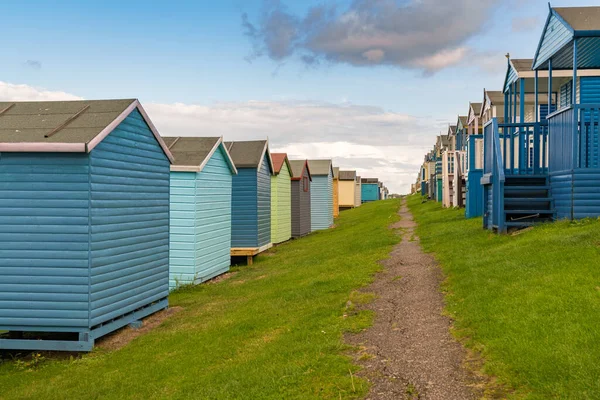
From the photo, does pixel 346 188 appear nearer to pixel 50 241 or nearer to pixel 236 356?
pixel 50 241

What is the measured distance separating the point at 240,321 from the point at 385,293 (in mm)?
2946

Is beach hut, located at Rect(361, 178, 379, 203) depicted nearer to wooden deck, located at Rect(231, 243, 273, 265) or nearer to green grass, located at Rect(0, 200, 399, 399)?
wooden deck, located at Rect(231, 243, 273, 265)

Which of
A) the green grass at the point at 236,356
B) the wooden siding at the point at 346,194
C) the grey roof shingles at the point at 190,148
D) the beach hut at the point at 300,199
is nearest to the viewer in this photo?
the green grass at the point at 236,356

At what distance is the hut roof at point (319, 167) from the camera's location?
122ft

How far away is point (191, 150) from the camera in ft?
54.9

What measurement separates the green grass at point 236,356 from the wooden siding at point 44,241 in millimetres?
917

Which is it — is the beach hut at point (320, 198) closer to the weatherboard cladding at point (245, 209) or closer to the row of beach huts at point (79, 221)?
the weatherboard cladding at point (245, 209)

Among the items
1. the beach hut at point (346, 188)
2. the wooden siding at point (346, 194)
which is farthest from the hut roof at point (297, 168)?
the wooden siding at point (346, 194)

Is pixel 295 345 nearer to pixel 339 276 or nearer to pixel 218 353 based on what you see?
pixel 218 353

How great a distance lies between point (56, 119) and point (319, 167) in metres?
28.3

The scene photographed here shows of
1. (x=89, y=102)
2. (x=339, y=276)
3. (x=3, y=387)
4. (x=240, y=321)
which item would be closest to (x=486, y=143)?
(x=339, y=276)

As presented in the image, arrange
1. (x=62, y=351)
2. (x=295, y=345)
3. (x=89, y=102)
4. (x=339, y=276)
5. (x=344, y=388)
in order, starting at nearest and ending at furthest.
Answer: (x=344, y=388)
(x=295, y=345)
(x=62, y=351)
(x=89, y=102)
(x=339, y=276)

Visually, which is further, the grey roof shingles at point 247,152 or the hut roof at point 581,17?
the grey roof shingles at point 247,152

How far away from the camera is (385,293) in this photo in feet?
35.3
